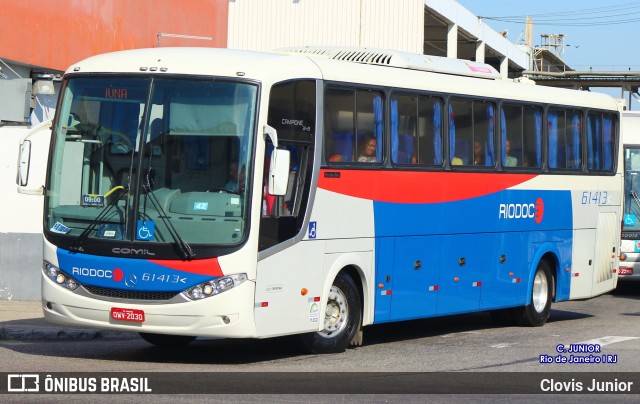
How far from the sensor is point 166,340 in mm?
14125

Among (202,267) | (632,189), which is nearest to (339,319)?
(202,267)

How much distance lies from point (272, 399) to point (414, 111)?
583cm

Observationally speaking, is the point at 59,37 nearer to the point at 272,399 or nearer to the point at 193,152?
the point at 193,152

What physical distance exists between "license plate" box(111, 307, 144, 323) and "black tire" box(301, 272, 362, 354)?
6.91 feet

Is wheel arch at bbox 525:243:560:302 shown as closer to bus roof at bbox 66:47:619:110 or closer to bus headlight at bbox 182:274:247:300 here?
bus roof at bbox 66:47:619:110

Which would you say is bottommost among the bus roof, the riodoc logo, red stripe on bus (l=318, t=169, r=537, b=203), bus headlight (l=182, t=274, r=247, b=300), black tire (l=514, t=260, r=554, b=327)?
black tire (l=514, t=260, r=554, b=327)

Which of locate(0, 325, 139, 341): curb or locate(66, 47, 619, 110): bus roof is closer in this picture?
locate(66, 47, 619, 110): bus roof

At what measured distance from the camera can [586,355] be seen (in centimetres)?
1427

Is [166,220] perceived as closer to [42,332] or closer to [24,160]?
[24,160]

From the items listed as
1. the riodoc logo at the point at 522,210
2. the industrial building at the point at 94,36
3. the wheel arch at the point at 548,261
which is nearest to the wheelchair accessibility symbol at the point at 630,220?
the wheel arch at the point at 548,261

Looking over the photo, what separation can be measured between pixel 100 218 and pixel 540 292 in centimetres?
816

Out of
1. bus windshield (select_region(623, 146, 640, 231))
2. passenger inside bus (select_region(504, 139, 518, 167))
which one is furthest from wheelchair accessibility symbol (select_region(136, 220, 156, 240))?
bus windshield (select_region(623, 146, 640, 231))

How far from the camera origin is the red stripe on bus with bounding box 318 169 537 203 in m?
13.7

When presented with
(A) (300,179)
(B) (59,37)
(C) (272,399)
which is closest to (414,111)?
(A) (300,179)
